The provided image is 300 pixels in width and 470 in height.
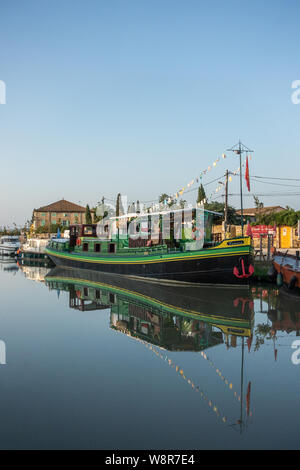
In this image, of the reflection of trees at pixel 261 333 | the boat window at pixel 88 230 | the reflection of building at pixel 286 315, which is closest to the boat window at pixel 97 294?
the reflection of building at pixel 286 315

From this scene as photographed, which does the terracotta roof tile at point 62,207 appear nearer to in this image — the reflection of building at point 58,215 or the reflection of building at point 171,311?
the reflection of building at point 58,215

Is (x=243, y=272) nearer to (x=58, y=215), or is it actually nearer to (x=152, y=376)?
(x=152, y=376)

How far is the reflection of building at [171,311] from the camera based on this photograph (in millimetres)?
10797

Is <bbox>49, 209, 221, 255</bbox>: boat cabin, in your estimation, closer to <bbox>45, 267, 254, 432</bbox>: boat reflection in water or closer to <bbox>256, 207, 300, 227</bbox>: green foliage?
<bbox>45, 267, 254, 432</bbox>: boat reflection in water

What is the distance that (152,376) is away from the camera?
302 inches

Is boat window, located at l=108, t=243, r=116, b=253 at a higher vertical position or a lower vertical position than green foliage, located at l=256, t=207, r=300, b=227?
lower

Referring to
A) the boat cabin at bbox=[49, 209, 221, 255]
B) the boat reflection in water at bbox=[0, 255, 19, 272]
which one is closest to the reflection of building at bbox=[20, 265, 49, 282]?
the boat reflection in water at bbox=[0, 255, 19, 272]

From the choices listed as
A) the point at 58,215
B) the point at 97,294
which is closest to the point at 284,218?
the point at 97,294

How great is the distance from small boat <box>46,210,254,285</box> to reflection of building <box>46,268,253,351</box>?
98 cm

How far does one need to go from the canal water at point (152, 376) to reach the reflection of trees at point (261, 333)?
33mm

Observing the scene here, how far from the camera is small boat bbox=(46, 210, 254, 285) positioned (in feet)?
63.3

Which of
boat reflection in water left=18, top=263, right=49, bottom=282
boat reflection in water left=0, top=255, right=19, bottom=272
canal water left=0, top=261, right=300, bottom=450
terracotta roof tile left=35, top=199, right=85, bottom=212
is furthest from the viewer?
terracotta roof tile left=35, top=199, right=85, bottom=212

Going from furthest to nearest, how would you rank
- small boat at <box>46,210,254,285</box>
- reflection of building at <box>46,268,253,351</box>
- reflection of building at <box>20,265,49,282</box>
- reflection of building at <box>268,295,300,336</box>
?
reflection of building at <box>20,265,49,282</box>
small boat at <box>46,210,254,285</box>
reflection of building at <box>268,295,300,336</box>
reflection of building at <box>46,268,253,351</box>

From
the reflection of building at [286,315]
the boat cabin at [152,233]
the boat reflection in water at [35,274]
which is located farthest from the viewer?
the boat reflection in water at [35,274]
